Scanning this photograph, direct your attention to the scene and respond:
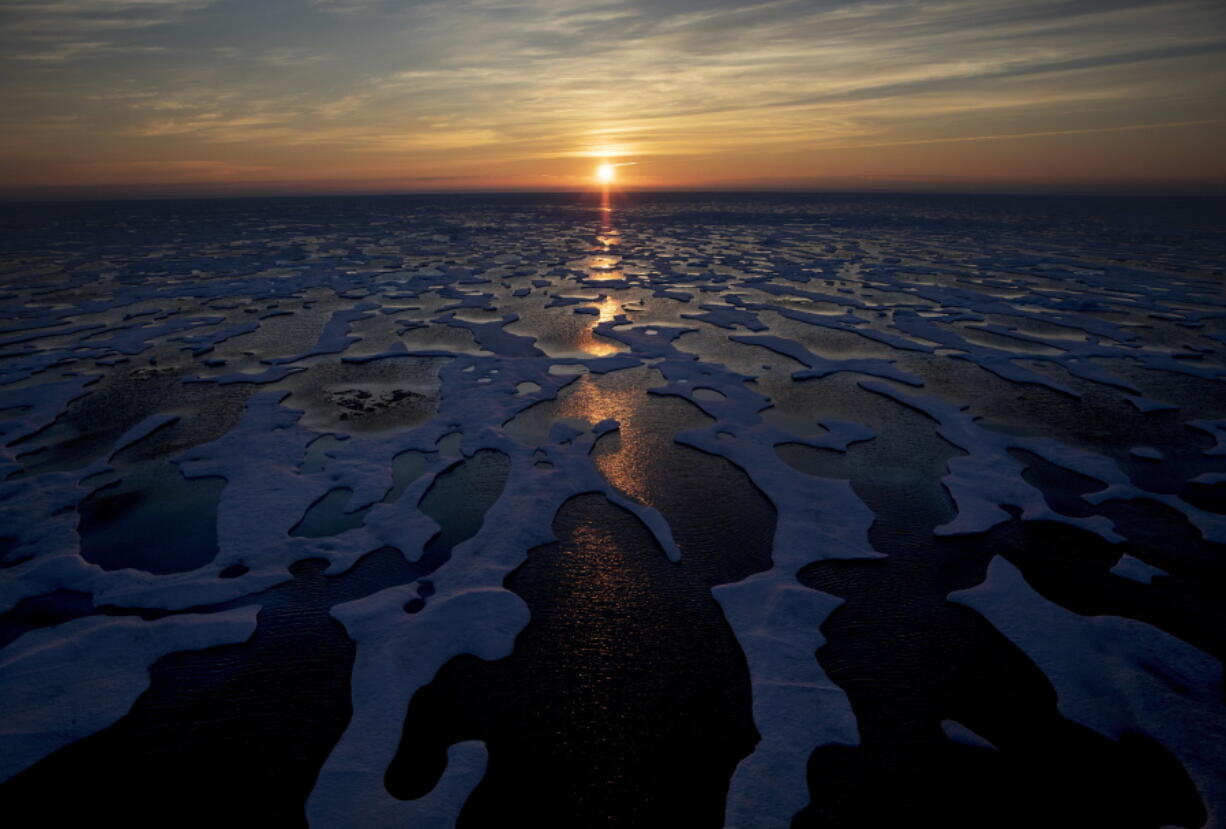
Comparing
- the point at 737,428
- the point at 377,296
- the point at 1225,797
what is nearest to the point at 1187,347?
the point at 737,428

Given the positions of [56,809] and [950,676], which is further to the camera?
[950,676]

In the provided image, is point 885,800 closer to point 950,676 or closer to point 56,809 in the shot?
point 950,676

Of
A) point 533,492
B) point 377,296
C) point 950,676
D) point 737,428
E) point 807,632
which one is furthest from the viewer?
point 377,296

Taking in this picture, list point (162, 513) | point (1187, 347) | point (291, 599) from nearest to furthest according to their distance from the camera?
point (291, 599)
point (162, 513)
point (1187, 347)

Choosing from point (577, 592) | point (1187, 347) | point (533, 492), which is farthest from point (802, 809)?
point (1187, 347)

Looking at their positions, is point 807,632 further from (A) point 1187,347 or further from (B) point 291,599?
(A) point 1187,347

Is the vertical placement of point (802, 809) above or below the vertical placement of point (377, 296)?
below
